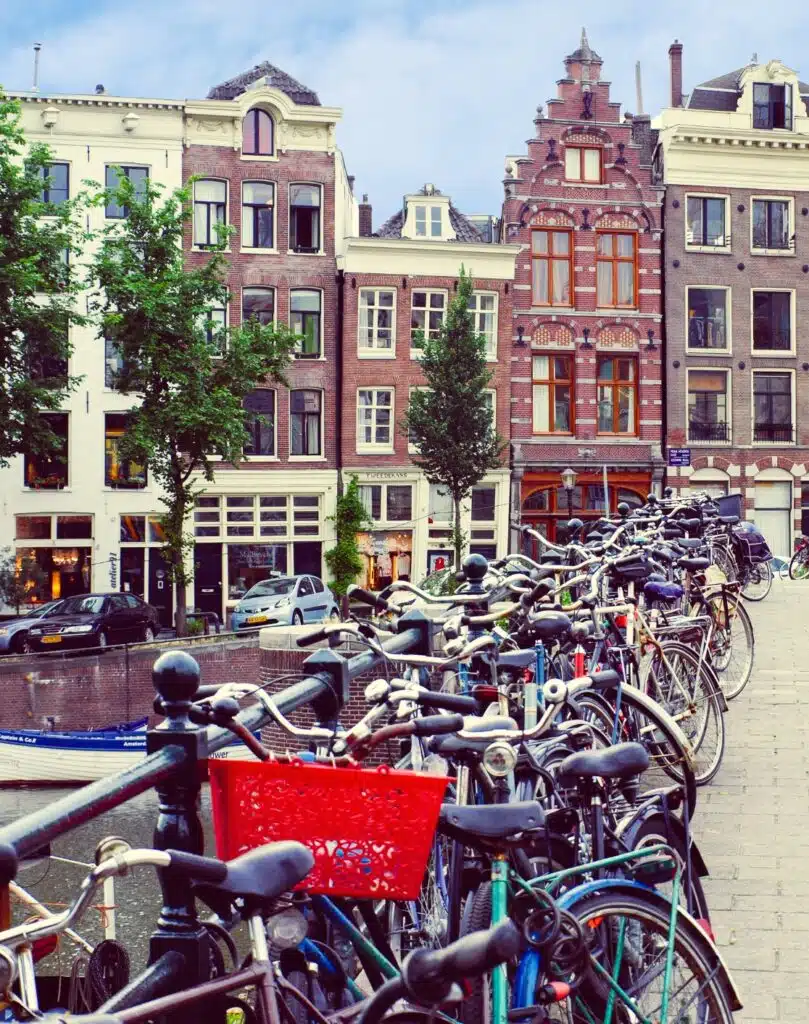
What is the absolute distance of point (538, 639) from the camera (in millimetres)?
4922

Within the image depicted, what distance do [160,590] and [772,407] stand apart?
1585 cm

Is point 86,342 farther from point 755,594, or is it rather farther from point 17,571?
point 755,594

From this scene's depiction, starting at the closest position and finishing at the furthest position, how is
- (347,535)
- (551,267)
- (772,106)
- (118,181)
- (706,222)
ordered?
(347,535), (118,181), (551,267), (706,222), (772,106)

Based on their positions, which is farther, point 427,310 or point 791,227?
point 791,227

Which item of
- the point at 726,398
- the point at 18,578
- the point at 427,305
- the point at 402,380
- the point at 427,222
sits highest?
the point at 427,222

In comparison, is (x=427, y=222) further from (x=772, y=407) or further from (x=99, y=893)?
(x=99, y=893)

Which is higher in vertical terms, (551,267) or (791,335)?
(551,267)

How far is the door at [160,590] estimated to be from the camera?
28.7 meters

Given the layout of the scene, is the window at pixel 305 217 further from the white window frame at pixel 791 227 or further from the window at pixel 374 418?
the white window frame at pixel 791 227

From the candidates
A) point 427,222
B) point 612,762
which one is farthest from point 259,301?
point 612,762

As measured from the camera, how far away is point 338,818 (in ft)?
7.55

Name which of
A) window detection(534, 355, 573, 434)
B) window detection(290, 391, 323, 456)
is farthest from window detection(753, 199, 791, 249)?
window detection(290, 391, 323, 456)

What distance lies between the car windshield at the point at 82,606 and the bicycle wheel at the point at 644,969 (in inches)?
825

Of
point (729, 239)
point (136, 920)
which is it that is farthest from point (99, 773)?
point (729, 239)
